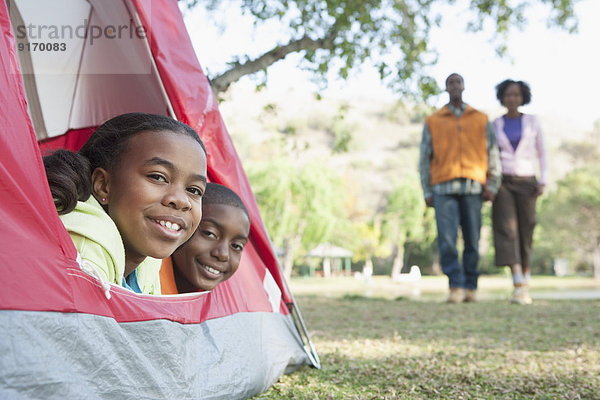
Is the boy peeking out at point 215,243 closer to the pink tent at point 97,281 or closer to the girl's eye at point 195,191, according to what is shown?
the pink tent at point 97,281

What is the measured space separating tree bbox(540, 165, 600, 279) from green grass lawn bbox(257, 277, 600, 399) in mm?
24427

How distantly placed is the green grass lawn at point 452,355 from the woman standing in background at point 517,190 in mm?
682

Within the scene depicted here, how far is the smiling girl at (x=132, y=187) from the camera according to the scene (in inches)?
54.0

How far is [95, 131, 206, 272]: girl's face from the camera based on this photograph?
1.48 metres

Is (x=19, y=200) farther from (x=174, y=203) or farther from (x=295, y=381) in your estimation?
(x=295, y=381)

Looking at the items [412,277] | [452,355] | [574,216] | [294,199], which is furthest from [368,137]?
[452,355]

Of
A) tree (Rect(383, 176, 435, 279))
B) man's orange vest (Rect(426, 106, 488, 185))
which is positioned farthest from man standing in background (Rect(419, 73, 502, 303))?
tree (Rect(383, 176, 435, 279))

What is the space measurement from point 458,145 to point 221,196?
334cm

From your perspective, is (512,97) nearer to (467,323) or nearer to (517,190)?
(517,190)

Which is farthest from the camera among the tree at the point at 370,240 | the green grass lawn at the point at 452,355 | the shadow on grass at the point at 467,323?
the tree at the point at 370,240

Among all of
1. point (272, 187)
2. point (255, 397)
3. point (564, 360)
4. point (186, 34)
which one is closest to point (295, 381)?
point (255, 397)

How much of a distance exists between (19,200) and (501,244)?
4554 mm

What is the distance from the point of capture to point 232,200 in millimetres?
2062

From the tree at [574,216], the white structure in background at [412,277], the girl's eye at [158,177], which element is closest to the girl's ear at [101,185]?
the girl's eye at [158,177]
